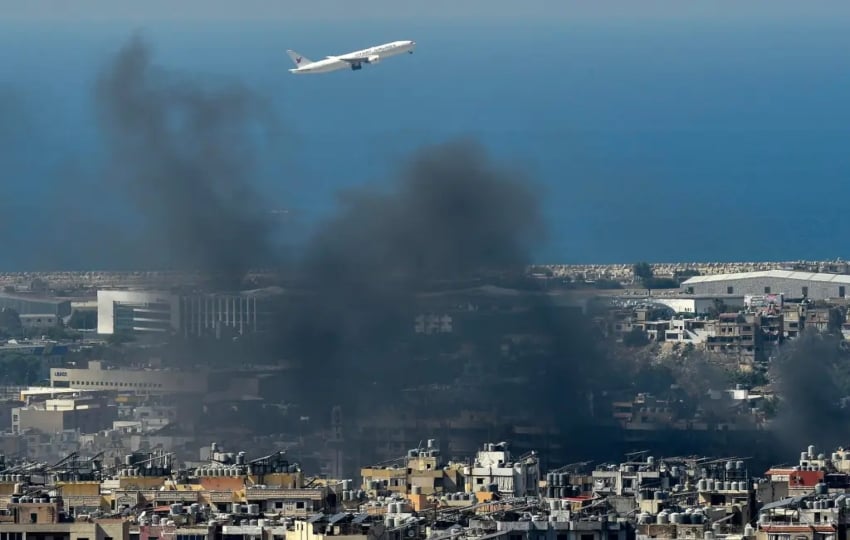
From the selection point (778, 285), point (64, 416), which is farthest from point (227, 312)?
point (778, 285)

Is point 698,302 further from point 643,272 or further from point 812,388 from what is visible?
point 812,388

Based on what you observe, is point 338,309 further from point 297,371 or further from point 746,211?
point 746,211

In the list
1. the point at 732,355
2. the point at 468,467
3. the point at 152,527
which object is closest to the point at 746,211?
the point at 732,355

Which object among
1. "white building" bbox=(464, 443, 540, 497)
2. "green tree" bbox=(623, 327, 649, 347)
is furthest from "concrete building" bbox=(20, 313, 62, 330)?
"white building" bbox=(464, 443, 540, 497)

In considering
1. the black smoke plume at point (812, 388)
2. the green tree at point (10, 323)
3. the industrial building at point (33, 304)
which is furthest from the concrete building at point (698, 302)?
the green tree at point (10, 323)

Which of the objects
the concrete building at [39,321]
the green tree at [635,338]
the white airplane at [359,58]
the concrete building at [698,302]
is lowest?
the green tree at [635,338]

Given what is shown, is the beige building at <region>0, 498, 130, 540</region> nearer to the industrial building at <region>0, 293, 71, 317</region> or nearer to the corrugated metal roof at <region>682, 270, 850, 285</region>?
the industrial building at <region>0, 293, 71, 317</region>

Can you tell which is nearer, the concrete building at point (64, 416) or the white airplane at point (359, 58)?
the concrete building at point (64, 416)

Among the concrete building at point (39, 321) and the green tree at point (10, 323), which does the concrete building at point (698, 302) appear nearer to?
the concrete building at point (39, 321)

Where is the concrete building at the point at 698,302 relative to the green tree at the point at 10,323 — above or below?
above
